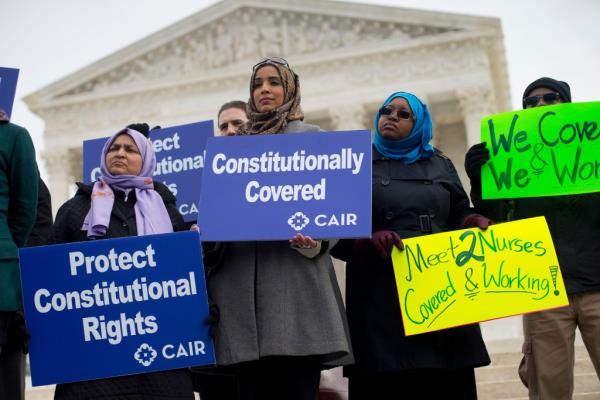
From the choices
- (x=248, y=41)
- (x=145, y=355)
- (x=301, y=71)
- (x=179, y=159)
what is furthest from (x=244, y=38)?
(x=145, y=355)

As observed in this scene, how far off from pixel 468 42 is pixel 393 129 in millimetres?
23343

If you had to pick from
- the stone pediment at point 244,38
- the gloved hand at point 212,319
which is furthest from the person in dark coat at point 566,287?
the stone pediment at point 244,38

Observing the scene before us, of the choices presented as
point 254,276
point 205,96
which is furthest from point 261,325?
point 205,96

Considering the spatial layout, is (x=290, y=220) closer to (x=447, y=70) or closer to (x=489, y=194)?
(x=489, y=194)

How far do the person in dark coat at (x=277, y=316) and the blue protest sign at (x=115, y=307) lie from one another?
0.58 feet

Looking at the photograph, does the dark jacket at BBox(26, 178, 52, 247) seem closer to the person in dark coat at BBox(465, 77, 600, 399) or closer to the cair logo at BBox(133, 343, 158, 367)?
the cair logo at BBox(133, 343, 158, 367)

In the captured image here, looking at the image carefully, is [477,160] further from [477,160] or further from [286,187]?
[286,187]

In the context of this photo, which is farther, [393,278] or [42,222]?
[42,222]

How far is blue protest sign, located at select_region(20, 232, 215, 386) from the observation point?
3.88 meters

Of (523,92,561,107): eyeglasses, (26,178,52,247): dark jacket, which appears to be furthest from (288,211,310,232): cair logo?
(523,92,561,107): eyeglasses

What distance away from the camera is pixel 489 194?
4867mm

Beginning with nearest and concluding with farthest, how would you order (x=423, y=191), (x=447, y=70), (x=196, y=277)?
1. (x=196, y=277)
2. (x=423, y=191)
3. (x=447, y=70)

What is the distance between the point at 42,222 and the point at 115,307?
1.26 meters

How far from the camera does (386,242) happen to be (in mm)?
4355
